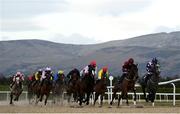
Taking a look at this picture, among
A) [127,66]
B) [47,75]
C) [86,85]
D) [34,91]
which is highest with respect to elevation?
[127,66]

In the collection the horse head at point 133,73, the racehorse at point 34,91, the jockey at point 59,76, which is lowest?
the racehorse at point 34,91

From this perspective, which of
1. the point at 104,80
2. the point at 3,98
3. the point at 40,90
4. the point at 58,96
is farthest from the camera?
the point at 3,98

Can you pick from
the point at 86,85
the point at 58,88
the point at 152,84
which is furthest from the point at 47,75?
the point at 152,84

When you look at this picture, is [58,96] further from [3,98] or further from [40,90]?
[3,98]

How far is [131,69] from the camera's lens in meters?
23.6

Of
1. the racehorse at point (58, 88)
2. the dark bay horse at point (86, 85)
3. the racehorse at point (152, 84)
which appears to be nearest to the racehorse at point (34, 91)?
the racehorse at point (58, 88)

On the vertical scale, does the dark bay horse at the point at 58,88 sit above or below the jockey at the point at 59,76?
below

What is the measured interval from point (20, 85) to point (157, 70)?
9.46m

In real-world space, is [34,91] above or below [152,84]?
below

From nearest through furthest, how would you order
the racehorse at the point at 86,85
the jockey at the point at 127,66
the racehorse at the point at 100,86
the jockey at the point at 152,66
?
1. the jockey at the point at 127,66
2. the jockey at the point at 152,66
3. the racehorse at the point at 100,86
4. the racehorse at the point at 86,85

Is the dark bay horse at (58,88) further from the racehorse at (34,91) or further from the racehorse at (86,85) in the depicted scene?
the racehorse at (86,85)

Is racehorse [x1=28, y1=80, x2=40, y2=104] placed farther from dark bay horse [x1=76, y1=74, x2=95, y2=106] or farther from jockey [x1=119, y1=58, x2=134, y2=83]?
jockey [x1=119, y1=58, x2=134, y2=83]

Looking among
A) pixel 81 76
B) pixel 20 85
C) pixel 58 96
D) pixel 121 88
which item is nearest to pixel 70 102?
pixel 58 96

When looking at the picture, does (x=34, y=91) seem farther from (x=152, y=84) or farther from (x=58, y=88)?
(x=152, y=84)
